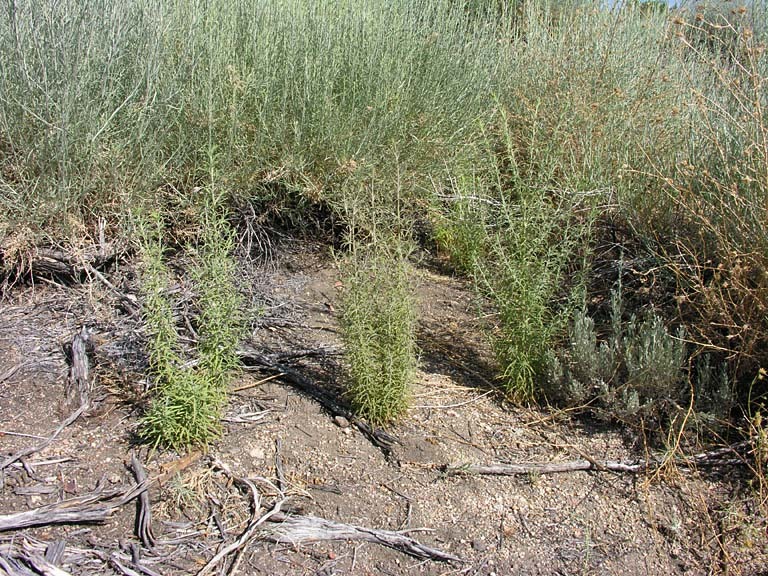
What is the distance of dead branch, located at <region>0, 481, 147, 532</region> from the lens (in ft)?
8.62

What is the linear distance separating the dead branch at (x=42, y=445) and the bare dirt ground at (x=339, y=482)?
0.9 inches

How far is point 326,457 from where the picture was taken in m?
3.11

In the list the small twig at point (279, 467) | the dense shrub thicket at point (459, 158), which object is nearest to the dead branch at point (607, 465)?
the dense shrub thicket at point (459, 158)

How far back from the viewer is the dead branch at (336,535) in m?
2.70

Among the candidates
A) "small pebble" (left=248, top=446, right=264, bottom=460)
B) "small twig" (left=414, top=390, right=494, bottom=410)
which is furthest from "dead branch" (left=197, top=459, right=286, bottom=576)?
"small twig" (left=414, top=390, right=494, bottom=410)

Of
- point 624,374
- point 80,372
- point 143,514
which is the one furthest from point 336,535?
point 624,374

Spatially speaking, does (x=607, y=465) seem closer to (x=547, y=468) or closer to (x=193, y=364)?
(x=547, y=468)

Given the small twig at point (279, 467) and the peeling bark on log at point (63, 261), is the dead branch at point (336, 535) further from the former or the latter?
the peeling bark on log at point (63, 261)

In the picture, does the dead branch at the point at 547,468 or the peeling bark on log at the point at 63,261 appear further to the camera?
the peeling bark on log at the point at 63,261

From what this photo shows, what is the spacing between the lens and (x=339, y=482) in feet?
9.82

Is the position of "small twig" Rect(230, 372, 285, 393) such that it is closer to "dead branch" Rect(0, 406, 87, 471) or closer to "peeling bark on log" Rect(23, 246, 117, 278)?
"dead branch" Rect(0, 406, 87, 471)

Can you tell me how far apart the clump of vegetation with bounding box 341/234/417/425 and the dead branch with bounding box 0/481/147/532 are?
3.04 feet

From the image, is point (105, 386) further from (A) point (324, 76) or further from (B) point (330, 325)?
(A) point (324, 76)

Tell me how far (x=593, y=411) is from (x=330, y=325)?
1394mm
